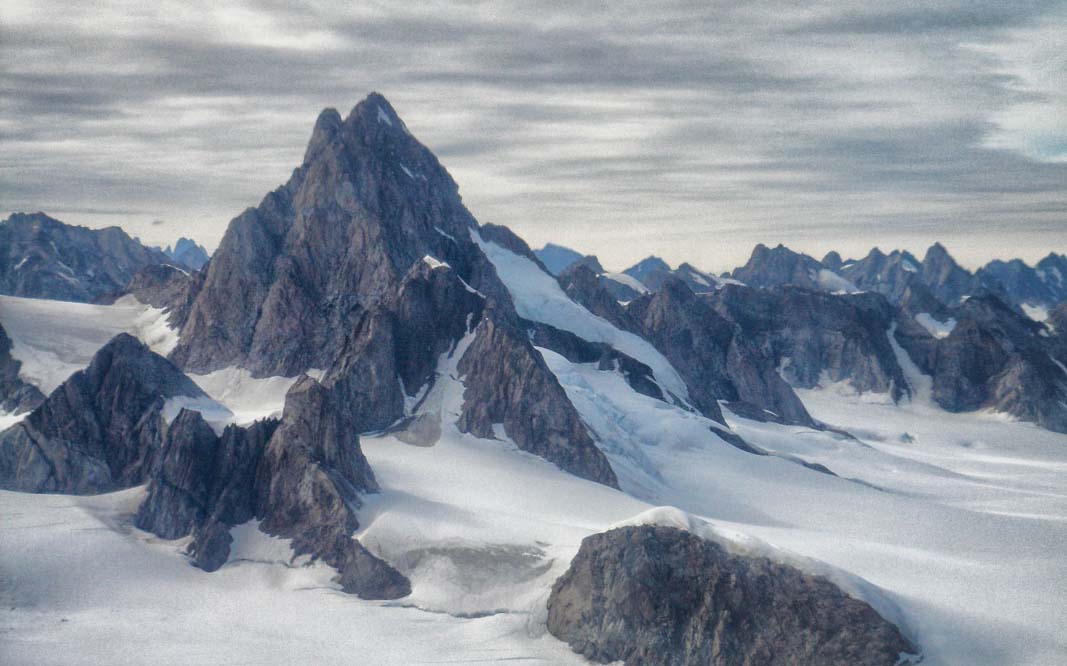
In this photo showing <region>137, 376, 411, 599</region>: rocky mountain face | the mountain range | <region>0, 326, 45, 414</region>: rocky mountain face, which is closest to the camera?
the mountain range

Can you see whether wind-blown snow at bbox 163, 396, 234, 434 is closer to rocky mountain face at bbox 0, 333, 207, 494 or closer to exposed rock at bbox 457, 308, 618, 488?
rocky mountain face at bbox 0, 333, 207, 494

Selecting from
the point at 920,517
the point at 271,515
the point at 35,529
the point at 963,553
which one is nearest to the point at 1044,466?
the point at 920,517

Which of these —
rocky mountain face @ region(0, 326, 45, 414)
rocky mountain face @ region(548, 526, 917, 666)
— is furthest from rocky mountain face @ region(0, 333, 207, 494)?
rocky mountain face @ region(548, 526, 917, 666)

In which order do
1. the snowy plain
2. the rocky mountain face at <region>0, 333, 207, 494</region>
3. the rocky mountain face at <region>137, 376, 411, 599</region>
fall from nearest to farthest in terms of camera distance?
the snowy plain, the rocky mountain face at <region>137, 376, 411, 599</region>, the rocky mountain face at <region>0, 333, 207, 494</region>

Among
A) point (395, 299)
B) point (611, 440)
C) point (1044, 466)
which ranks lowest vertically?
point (1044, 466)

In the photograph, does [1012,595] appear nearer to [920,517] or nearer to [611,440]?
[920,517]

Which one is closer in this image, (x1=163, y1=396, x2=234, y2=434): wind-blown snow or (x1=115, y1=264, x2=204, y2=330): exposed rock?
(x1=163, y1=396, x2=234, y2=434): wind-blown snow

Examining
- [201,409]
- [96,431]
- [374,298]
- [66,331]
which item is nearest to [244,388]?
[374,298]
